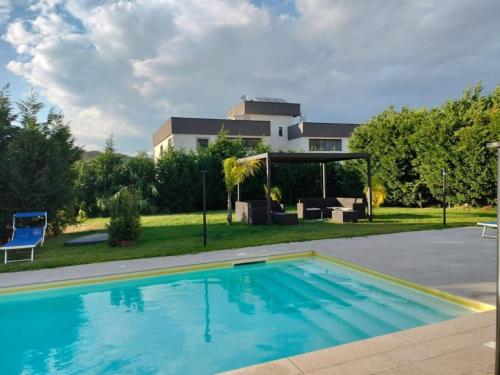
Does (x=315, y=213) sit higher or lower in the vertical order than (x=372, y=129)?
lower

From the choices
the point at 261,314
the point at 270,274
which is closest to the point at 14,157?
the point at 270,274

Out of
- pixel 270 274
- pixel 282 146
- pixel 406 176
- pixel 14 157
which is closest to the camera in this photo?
pixel 270 274

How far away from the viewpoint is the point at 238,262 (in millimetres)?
6852

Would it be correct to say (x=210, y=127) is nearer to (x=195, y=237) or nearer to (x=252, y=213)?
(x=252, y=213)

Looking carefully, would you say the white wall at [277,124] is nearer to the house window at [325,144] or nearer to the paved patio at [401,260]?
the house window at [325,144]

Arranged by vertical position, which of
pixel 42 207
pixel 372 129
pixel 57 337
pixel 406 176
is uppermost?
pixel 372 129

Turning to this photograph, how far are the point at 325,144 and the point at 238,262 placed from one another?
86.6 ft

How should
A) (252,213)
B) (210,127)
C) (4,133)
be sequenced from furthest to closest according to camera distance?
(210,127) < (252,213) < (4,133)

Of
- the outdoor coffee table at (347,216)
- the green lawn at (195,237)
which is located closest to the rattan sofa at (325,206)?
the outdoor coffee table at (347,216)

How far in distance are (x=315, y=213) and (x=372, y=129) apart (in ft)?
25.1

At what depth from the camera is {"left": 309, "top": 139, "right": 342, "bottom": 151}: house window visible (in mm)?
30875

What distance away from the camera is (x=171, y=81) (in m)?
15.9

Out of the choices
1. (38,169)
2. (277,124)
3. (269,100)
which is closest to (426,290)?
(38,169)

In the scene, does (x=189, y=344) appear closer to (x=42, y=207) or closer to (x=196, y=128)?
(x=42, y=207)
